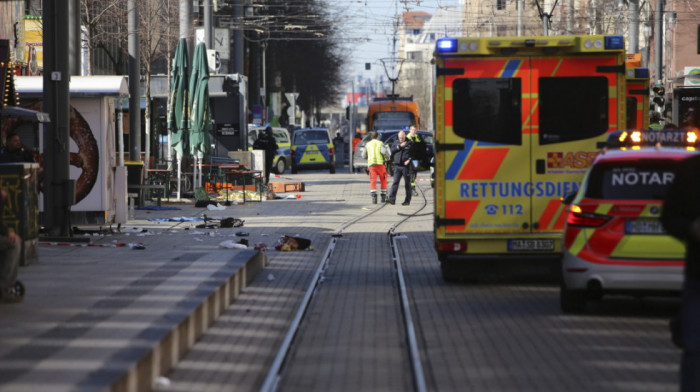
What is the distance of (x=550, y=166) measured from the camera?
14.4m

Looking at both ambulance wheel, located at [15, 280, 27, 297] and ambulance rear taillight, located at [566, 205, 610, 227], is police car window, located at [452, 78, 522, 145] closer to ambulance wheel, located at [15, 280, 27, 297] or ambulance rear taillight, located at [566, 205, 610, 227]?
ambulance rear taillight, located at [566, 205, 610, 227]


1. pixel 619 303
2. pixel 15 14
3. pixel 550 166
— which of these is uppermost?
pixel 15 14

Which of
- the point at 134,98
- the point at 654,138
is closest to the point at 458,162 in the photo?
the point at 654,138

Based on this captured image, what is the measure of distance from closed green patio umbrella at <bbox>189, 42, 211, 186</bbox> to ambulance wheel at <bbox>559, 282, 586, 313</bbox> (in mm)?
19762

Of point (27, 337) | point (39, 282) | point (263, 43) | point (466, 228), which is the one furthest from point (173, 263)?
point (263, 43)

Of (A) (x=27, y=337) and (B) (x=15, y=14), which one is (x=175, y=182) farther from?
(A) (x=27, y=337)

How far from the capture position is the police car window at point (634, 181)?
1138 cm

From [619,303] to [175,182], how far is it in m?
21.5

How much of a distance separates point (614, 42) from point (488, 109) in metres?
1.56

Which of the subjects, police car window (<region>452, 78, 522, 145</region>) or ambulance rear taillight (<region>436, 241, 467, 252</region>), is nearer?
ambulance rear taillight (<region>436, 241, 467, 252</region>)

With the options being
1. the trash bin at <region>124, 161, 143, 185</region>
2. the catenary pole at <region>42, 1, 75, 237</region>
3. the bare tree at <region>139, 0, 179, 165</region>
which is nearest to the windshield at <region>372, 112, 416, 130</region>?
the bare tree at <region>139, 0, 179, 165</region>

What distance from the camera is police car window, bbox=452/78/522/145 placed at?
14.4 metres

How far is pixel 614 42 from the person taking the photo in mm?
14297

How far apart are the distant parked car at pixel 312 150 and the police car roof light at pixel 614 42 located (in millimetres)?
40667
